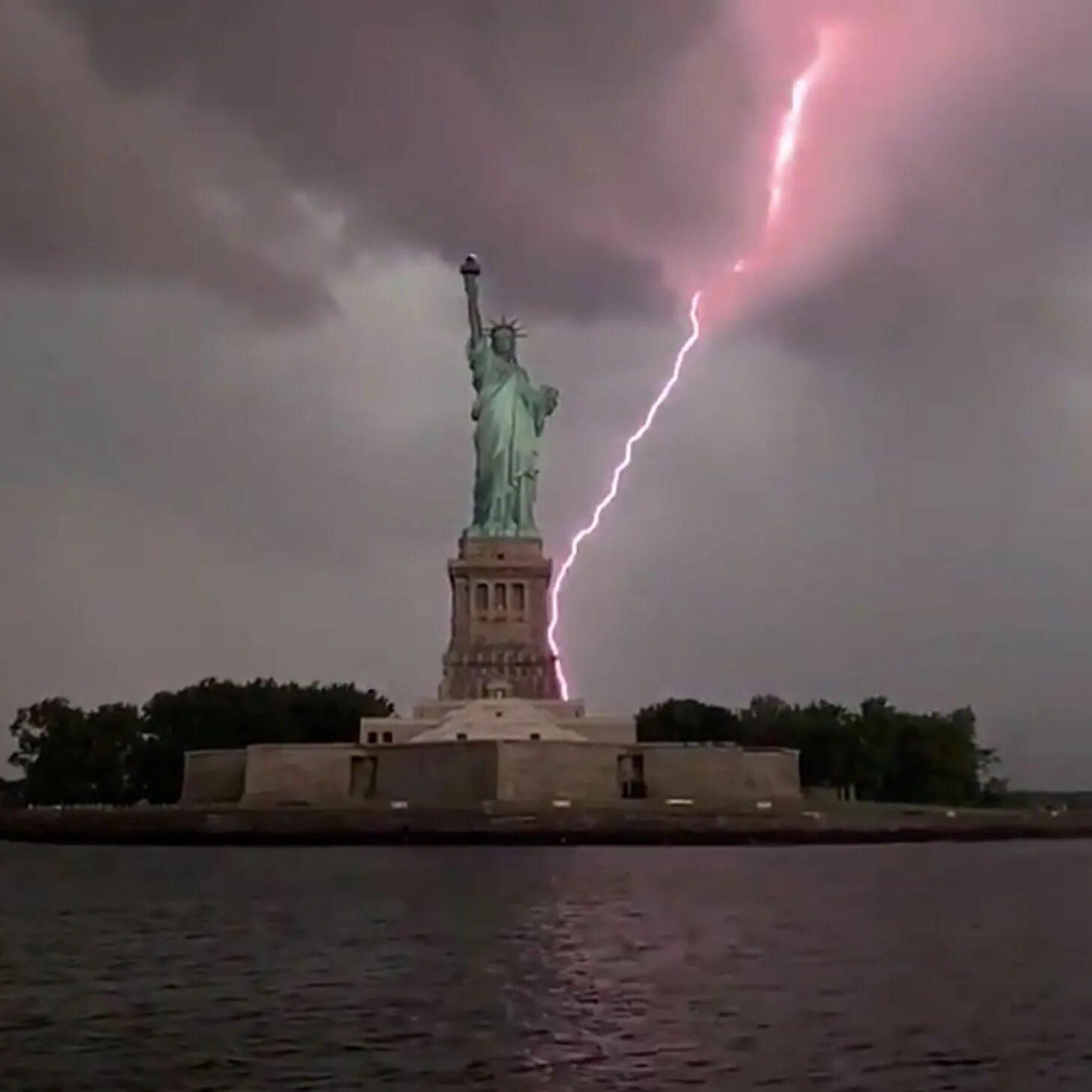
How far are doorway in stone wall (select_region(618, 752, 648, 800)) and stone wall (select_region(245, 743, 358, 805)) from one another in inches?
352

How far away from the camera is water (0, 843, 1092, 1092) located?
14.6 m

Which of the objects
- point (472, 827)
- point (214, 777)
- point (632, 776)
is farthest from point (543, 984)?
point (214, 777)

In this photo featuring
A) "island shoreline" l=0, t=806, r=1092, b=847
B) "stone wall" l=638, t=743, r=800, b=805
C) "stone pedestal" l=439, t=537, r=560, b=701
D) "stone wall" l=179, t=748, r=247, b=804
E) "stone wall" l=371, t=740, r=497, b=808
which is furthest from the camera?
"stone pedestal" l=439, t=537, r=560, b=701

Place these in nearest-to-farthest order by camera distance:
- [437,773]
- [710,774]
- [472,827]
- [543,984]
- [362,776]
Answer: [543,984], [472,827], [437,773], [710,774], [362,776]

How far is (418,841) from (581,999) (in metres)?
33.1

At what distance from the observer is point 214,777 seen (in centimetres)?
6391

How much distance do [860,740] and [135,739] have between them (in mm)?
31630

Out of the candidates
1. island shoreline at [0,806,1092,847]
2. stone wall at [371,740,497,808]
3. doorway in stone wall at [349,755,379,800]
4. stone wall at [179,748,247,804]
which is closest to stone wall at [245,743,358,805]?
doorway in stone wall at [349,755,379,800]

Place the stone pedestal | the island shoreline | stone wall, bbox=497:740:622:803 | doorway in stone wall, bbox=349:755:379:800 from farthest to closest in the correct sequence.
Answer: the stone pedestal, doorway in stone wall, bbox=349:755:379:800, stone wall, bbox=497:740:622:803, the island shoreline

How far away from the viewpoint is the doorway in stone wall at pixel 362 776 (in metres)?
60.3

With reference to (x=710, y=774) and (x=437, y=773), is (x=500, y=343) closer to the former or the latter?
(x=437, y=773)

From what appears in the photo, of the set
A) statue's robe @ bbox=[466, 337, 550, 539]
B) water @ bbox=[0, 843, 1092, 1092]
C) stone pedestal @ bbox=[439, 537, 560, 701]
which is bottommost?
water @ bbox=[0, 843, 1092, 1092]

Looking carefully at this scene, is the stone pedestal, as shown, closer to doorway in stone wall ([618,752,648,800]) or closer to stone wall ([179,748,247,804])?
doorway in stone wall ([618,752,648,800])

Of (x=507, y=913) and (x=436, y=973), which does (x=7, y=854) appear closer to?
(x=507, y=913)
